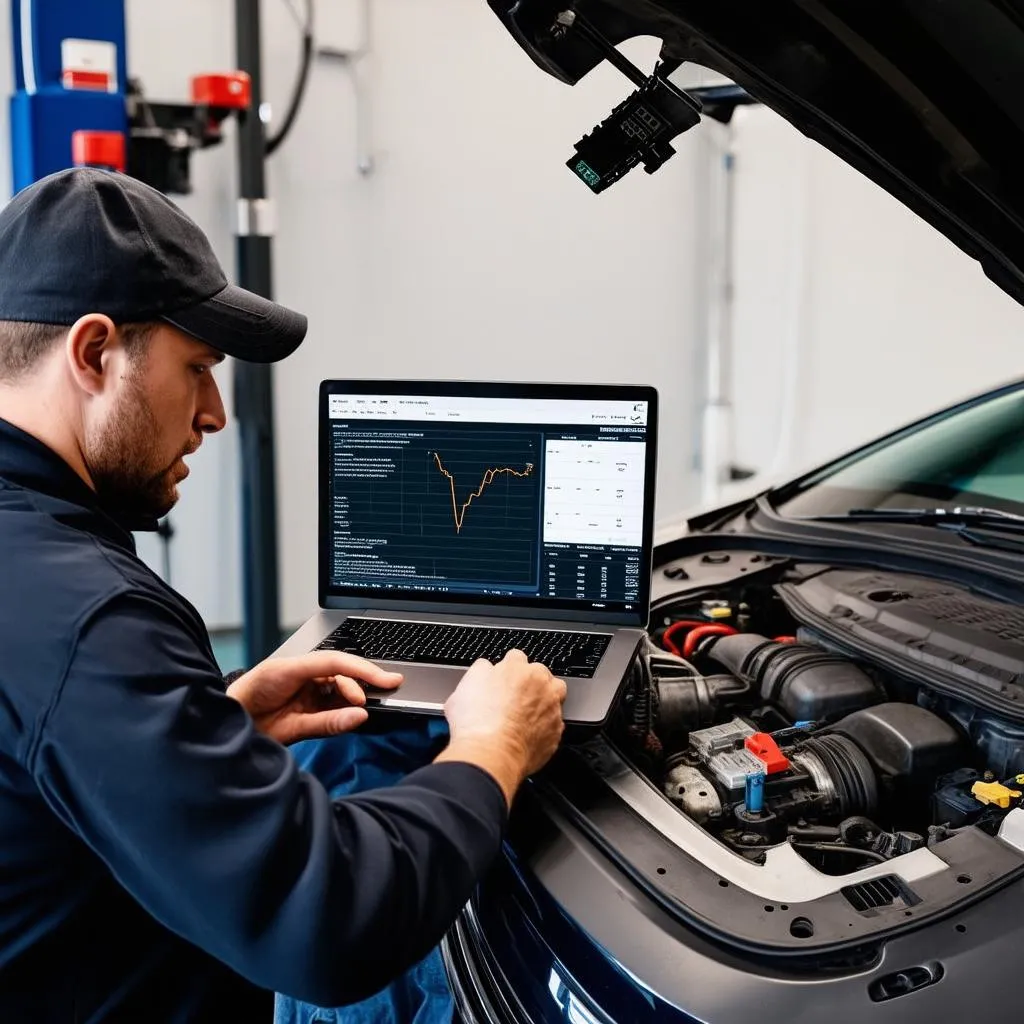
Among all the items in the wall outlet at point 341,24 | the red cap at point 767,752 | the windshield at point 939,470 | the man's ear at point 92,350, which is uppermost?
the wall outlet at point 341,24

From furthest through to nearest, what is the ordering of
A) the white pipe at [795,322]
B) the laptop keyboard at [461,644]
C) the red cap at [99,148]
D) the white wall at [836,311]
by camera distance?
1. the white pipe at [795,322]
2. the white wall at [836,311]
3. the red cap at [99,148]
4. the laptop keyboard at [461,644]

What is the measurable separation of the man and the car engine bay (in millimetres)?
252

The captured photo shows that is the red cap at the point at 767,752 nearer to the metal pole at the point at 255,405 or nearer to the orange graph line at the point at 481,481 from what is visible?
the orange graph line at the point at 481,481

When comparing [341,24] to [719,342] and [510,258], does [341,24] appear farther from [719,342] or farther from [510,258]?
[719,342]

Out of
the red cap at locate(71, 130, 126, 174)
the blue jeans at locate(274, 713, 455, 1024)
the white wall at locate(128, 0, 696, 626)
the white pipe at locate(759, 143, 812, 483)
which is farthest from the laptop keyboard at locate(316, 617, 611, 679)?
the white pipe at locate(759, 143, 812, 483)

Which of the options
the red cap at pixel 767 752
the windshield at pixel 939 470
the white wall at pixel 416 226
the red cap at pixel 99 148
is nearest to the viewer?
the red cap at pixel 767 752

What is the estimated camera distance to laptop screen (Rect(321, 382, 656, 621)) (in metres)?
1.49

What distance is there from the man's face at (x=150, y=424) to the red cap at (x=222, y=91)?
6.97ft

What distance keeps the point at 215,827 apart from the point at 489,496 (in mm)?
779

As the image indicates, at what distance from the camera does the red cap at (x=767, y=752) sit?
4.16 feet

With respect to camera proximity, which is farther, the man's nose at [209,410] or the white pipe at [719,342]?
the white pipe at [719,342]

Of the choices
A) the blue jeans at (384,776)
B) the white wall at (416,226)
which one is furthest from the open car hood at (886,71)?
the white wall at (416,226)

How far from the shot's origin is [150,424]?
1.02 meters

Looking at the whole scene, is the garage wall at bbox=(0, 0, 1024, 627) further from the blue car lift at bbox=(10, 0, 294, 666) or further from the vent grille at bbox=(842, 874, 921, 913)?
the vent grille at bbox=(842, 874, 921, 913)
